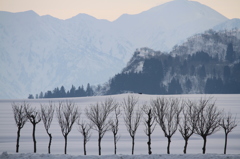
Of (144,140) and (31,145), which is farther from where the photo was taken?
(144,140)

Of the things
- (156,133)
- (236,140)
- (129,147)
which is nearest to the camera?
(129,147)

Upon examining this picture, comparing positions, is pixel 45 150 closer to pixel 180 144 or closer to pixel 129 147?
pixel 129 147

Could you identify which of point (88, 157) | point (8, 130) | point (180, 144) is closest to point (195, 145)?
point (180, 144)

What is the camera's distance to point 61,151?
3278 inches

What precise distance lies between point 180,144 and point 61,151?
26.7 metres

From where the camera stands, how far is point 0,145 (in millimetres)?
91125

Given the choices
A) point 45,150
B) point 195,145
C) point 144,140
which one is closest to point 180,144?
point 195,145

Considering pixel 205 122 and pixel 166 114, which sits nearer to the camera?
pixel 205 122

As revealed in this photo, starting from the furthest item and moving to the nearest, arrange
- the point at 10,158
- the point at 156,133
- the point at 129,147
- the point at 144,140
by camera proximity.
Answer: the point at 156,133 → the point at 144,140 → the point at 129,147 → the point at 10,158

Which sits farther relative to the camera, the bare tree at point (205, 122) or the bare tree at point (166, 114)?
the bare tree at point (166, 114)

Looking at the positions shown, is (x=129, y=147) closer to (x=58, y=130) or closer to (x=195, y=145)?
(x=195, y=145)

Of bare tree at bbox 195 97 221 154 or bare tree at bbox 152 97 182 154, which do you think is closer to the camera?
bare tree at bbox 195 97 221 154

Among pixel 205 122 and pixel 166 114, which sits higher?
pixel 166 114

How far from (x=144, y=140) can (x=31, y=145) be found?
27.2 m
